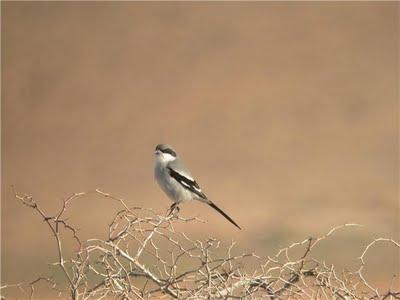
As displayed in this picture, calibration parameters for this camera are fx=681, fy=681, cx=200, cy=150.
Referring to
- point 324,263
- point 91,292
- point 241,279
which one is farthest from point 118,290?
point 324,263

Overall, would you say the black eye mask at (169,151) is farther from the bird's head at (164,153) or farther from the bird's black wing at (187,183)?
the bird's black wing at (187,183)

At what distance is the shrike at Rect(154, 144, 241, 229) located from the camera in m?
3.24

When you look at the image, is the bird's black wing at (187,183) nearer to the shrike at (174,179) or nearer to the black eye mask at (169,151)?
the shrike at (174,179)

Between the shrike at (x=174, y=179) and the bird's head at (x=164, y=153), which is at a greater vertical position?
the bird's head at (x=164, y=153)

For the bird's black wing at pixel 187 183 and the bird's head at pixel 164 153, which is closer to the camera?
the bird's black wing at pixel 187 183

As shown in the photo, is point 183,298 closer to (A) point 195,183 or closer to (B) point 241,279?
(B) point 241,279

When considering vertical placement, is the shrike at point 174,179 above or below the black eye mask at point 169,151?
below

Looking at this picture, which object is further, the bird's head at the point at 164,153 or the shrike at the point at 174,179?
the bird's head at the point at 164,153

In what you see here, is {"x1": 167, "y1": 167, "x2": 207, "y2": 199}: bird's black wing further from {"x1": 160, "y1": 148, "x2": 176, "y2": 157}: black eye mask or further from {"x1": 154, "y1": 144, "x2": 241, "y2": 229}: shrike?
{"x1": 160, "y1": 148, "x2": 176, "y2": 157}: black eye mask

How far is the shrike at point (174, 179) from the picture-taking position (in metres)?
3.24

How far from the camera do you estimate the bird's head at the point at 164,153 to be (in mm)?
3395

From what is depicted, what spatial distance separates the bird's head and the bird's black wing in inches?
3.9

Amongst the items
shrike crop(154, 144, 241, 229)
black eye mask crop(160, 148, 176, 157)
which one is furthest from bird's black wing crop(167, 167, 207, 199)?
black eye mask crop(160, 148, 176, 157)

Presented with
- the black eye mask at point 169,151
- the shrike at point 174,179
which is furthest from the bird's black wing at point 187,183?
the black eye mask at point 169,151
